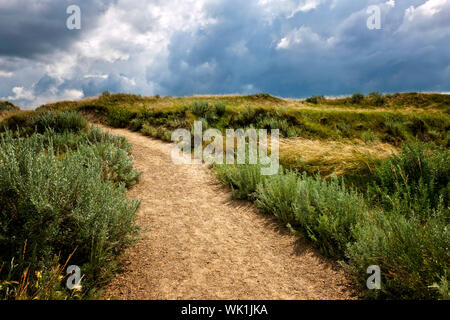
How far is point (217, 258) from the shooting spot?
329 centimetres

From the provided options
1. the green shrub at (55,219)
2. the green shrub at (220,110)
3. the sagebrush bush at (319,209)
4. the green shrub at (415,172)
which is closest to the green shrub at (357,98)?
the green shrub at (220,110)

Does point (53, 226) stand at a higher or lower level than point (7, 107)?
lower

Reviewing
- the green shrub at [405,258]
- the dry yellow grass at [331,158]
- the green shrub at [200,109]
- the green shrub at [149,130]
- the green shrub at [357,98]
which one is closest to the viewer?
the green shrub at [405,258]

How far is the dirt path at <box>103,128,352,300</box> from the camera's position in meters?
2.74

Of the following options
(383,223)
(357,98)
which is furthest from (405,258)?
(357,98)

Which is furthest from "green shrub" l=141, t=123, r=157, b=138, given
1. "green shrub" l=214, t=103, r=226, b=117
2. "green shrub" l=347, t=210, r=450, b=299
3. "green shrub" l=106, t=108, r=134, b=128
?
"green shrub" l=347, t=210, r=450, b=299

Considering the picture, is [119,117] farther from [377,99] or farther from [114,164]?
[377,99]

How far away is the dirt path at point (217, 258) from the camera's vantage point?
108 inches

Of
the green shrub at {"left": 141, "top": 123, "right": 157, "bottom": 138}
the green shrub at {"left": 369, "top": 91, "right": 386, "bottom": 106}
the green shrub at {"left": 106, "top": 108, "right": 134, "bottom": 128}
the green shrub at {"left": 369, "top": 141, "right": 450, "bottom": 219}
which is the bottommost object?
the green shrub at {"left": 369, "top": 141, "right": 450, "bottom": 219}

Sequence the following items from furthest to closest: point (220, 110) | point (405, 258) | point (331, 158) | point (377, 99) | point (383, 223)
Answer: point (377, 99)
point (220, 110)
point (331, 158)
point (383, 223)
point (405, 258)

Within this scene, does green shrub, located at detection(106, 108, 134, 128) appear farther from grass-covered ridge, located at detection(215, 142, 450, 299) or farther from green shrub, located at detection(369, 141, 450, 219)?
green shrub, located at detection(369, 141, 450, 219)

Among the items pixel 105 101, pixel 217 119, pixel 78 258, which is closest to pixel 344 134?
pixel 217 119

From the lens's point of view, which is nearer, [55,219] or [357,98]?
[55,219]

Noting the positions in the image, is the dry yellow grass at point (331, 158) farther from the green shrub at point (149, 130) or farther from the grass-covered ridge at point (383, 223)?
the green shrub at point (149, 130)
